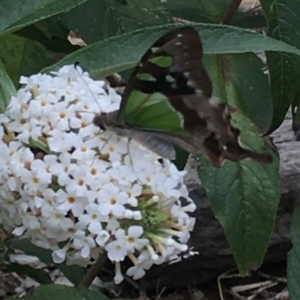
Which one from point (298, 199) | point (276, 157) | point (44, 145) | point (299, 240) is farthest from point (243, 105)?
point (44, 145)

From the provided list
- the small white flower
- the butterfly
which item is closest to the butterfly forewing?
the butterfly

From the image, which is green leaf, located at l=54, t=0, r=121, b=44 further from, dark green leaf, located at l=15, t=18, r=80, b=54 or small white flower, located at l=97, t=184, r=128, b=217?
small white flower, located at l=97, t=184, r=128, b=217

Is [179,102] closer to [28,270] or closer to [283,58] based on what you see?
[283,58]

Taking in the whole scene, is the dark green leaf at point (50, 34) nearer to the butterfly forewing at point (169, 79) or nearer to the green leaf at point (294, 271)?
the butterfly forewing at point (169, 79)

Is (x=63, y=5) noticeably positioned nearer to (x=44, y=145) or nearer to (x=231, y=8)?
(x=44, y=145)

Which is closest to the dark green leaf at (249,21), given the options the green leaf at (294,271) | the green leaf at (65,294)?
the green leaf at (294,271)

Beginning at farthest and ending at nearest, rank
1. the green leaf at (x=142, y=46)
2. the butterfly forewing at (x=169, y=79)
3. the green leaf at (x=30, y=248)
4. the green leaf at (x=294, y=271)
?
1. the green leaf at (x=30, y=248)
2. the green leaf at (x=294, y=271)
3. the green leaf at (x=142, y=46)
4. the butterfly forewing at (x=169, y=79)
